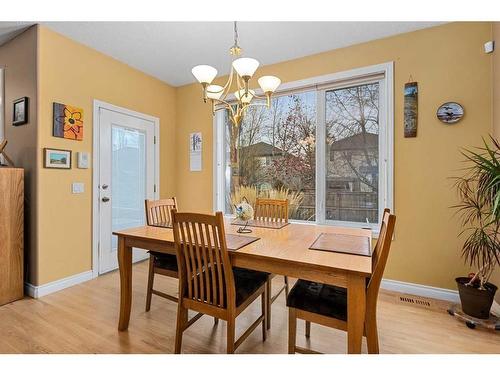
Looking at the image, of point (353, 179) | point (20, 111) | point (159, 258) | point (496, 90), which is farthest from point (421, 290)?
point (20, 111)

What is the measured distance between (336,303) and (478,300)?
144 centimetres

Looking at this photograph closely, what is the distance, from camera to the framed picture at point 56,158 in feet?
8.10

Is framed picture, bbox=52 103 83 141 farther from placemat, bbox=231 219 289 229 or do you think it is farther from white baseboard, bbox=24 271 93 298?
placemat, bbox=231 219 289 229

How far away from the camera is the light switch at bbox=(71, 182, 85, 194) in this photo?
272 centimetres

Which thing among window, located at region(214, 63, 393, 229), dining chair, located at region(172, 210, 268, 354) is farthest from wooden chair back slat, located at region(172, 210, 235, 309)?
window, located at region(214, 63, 393, 229)

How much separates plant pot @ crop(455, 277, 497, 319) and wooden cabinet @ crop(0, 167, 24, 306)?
12.7 ft

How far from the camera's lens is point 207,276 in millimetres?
1494

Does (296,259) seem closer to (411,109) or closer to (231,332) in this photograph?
(231,332)

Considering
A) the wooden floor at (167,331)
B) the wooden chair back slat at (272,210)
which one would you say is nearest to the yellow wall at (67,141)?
the wooden floor at (167,331)

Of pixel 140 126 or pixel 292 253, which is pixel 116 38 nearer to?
pixel 140 126

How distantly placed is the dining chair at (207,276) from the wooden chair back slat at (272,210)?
2.94 ft
